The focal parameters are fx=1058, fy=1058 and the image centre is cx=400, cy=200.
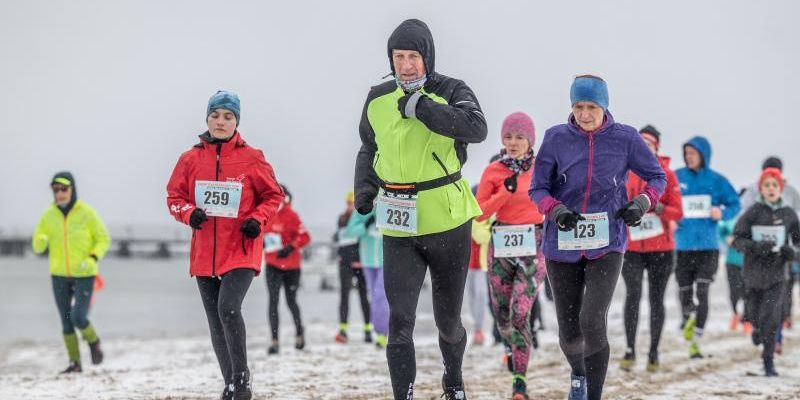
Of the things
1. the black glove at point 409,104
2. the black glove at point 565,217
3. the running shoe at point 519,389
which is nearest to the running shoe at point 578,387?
the black glove at point 565,217

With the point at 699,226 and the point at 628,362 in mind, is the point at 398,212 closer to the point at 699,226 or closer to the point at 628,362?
the point at 628,362

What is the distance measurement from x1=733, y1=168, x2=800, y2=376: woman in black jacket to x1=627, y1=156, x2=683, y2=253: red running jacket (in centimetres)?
65

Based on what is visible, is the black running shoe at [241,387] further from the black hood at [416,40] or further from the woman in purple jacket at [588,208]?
the black hood at [416,40]

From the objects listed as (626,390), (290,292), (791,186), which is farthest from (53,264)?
(791,186)

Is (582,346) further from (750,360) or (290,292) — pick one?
(290,292)

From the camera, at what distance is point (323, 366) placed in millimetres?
10602

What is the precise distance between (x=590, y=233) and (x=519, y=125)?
7.53 feet

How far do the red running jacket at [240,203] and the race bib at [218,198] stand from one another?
0.04 m

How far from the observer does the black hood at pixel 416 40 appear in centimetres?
Answer: 586

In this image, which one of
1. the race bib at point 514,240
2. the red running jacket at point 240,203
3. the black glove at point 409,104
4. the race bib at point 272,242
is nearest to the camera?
the black glove at point 409,104

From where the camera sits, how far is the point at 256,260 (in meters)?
7.27

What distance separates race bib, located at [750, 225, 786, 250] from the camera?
10000 mm

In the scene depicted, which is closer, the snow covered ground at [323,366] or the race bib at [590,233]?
the race bib at [590,233]

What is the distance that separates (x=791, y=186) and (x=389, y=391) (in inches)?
251
